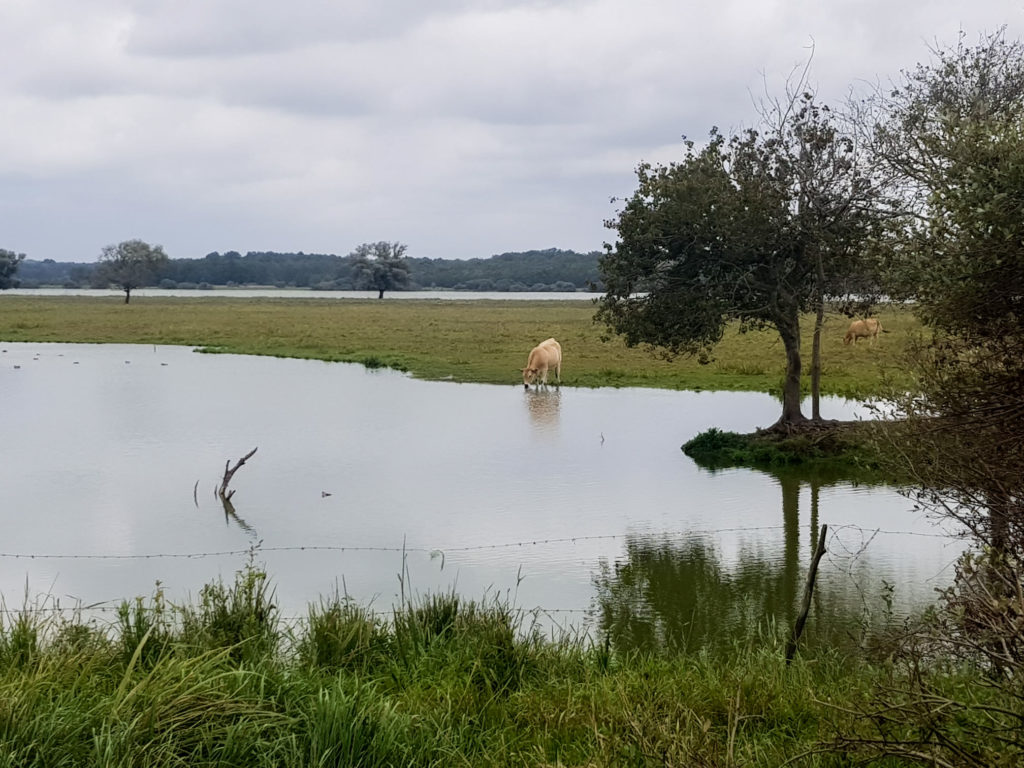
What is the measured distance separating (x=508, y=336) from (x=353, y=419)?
22826 mm

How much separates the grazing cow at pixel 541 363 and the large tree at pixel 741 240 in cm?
943

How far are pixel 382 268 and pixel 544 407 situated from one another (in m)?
96.3

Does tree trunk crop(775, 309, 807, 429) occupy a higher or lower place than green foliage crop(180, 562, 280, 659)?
higher

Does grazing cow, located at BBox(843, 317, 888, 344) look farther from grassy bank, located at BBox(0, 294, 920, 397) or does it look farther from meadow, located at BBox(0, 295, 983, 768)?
meadow, located at BBox(0, 295, 983, 768)

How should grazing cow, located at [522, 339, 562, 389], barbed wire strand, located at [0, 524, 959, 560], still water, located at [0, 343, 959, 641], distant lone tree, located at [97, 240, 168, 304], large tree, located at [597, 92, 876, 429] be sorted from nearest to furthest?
1. still water, located at [0, 343, 959, 641]
2. barbed wire strand, located at [0, 524, 959, 560]
3. large tree, located at [597, 92, 876, 429]
4. grazing cow, located at [522, 339, 562, 389]
5. distant lone tree, located at [97, 240, 168, 304]

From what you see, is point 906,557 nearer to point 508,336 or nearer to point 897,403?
point 897,403

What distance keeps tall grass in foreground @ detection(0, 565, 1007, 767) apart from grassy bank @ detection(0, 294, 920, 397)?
10502mm

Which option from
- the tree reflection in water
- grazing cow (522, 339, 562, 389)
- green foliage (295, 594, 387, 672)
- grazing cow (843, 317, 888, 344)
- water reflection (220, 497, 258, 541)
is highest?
grazing cow (843, 317, 888, 344)

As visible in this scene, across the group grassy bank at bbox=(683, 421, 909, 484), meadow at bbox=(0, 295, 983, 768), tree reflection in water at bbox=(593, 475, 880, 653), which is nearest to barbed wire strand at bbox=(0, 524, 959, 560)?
tree reflection in water at bbox=(593, 475, 880, 653)

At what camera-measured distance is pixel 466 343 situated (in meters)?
39.9

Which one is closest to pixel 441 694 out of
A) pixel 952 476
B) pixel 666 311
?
pixel 952 476

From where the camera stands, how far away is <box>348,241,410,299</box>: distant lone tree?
11694cm

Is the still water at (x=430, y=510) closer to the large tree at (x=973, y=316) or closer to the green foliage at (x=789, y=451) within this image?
the green foliage at (x=789, y=451)

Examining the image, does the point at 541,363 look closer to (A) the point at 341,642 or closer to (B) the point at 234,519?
(B) the point at 234,519
